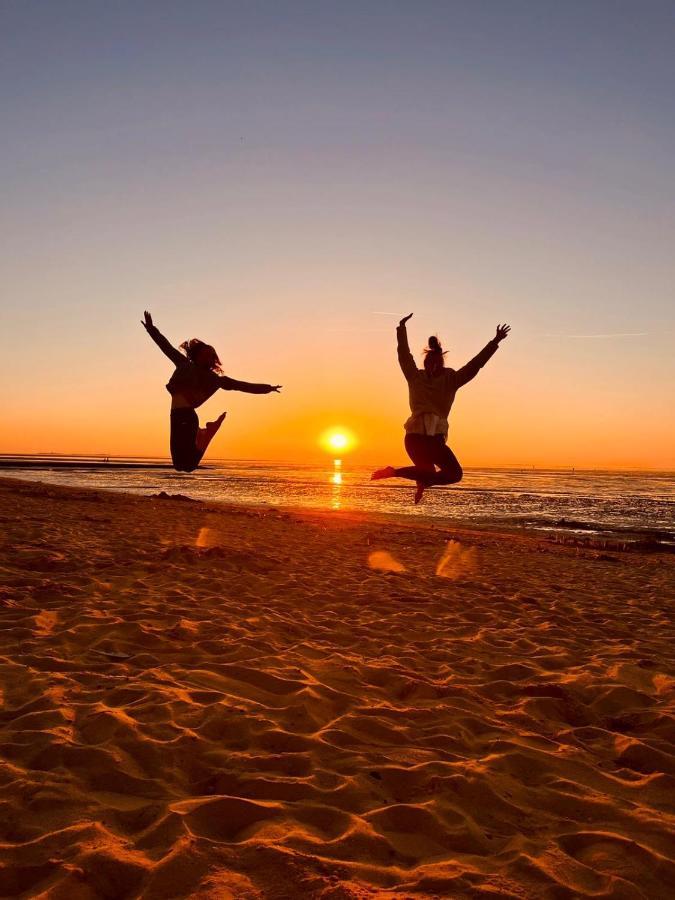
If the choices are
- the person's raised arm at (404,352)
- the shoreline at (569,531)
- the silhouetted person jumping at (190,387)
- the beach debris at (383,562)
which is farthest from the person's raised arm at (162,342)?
the shoreline at (569,531)

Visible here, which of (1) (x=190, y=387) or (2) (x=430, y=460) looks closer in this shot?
(1) (x=190, y=387)

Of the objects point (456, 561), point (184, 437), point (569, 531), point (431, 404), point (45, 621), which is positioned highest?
point (431, 404)

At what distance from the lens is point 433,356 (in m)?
7.57

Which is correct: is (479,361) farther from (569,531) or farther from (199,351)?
(569,531)

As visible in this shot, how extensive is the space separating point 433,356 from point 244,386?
7.73ft

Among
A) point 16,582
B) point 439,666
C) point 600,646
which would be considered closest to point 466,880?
point 439,666

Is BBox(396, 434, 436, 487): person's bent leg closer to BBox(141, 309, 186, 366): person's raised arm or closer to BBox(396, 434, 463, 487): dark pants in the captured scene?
BBox(396, 434, 463, 487): dark pants

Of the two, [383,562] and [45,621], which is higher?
[45,621]

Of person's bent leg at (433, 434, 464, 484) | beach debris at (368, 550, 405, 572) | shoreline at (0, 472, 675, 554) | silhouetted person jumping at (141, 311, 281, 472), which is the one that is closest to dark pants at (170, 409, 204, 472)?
silhouetted person jumping at (141, 311, 281, 472)

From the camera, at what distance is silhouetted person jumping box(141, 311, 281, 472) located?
23.6 feet

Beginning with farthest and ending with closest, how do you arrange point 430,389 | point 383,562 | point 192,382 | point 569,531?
point 569,531, point 383,562, point 430,389, point 192,382

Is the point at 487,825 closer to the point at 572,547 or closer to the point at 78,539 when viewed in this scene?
the point at 78,539

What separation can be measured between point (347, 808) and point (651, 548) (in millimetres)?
18420

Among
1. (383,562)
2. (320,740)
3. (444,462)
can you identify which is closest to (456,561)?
(383,562)
